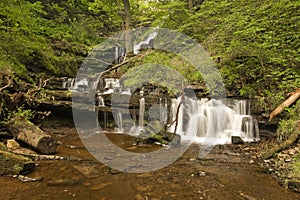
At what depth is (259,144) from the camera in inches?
286

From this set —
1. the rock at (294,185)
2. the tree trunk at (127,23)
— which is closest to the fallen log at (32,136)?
the rock at (294,185)

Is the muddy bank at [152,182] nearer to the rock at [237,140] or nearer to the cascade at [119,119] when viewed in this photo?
the rock at [237,140]

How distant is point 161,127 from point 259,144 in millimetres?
3730

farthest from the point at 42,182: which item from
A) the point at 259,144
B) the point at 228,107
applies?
the point at 228,107

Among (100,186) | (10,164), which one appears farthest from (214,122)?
(10,164)

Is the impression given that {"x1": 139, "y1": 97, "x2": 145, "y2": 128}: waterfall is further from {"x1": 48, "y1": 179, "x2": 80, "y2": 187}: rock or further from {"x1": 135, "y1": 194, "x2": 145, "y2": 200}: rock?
{"x1": 135, "y1": 194, "x2": 145, "y2": 200}: rock

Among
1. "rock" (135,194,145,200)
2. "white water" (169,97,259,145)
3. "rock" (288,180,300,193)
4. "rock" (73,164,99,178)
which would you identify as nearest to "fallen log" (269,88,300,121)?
"white water" (169,97,259,145)

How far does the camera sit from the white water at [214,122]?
8.20m

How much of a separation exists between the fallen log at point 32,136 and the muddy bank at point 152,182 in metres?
0.42

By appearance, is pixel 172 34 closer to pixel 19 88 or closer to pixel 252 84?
pixel 252 84

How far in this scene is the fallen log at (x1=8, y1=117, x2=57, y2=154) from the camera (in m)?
5.48

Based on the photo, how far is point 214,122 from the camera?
8766mm

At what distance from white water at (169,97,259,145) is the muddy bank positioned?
7.98 feet

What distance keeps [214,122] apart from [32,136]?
20.8 ft
